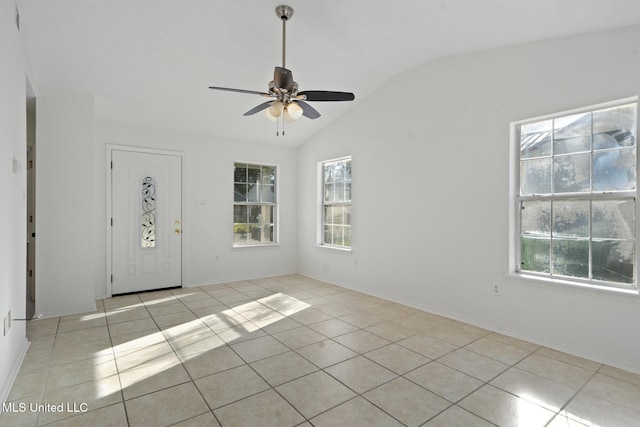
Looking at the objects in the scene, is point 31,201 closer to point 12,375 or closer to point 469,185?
point 12,375

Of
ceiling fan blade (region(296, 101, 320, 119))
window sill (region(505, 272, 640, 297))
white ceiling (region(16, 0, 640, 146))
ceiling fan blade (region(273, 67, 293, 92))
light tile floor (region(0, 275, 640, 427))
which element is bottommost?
light tile floor (region(0, 275, 640, 427))

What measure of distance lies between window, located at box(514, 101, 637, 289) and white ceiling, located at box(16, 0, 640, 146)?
848 millimetres

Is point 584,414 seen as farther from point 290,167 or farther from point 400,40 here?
point 290,167

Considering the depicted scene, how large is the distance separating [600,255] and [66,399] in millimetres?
4342

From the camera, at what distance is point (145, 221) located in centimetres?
513

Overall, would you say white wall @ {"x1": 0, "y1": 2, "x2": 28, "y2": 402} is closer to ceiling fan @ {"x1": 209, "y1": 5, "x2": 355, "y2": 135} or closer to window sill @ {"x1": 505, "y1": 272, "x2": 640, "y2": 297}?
ceiling fan @ {"x1": 209, "y1": 5, "x2": 355, "y2": 135}

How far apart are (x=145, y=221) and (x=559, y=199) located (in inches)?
211

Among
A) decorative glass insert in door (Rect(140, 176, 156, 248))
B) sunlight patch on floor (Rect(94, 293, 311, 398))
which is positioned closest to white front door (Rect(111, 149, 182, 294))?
decorative glass insert in door (Rect(140, 176, 156, 248))

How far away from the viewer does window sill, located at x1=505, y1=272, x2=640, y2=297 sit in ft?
8.98

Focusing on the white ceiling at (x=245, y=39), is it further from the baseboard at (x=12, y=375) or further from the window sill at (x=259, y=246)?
the baseboard at (x=12, y=375)

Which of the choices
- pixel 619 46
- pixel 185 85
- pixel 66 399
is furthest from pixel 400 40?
pixel 66 399

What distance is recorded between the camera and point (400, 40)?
11.7 feet

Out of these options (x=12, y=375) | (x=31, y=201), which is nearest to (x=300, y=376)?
(x=12, y=375)

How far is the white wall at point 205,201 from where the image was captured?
483 centimetres
